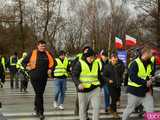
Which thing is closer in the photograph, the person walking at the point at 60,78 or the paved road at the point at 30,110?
the paved road at the point at 30,110

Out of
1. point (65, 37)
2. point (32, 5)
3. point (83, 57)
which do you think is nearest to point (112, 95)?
point (83, 57)

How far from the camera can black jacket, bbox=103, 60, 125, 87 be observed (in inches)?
512

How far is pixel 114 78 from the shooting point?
522 inches

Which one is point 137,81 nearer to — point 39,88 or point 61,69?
point 39,88

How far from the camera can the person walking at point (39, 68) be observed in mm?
12320

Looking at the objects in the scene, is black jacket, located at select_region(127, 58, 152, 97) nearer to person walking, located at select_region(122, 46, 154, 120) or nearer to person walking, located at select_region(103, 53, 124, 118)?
person walking, located at select_region(122, 46, 154, 120)

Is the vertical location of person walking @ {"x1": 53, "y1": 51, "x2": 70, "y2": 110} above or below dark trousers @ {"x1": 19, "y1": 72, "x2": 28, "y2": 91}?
above

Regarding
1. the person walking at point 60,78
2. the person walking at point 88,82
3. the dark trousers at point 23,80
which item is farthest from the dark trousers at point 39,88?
the dark trousers at point 23,80

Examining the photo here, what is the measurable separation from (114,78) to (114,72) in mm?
173

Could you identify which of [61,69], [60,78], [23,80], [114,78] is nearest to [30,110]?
[60,78]

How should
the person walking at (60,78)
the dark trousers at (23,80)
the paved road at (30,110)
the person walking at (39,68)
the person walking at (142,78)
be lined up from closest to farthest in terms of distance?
1. the person walking at (142,78)
2. the person walking at (39,68)
3. the paved road at (30,110)
4. the person walking at (60,78)
5. the dark trousers at (23,80)

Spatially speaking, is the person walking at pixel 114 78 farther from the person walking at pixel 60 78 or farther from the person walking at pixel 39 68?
the person walking at pixel 60 78

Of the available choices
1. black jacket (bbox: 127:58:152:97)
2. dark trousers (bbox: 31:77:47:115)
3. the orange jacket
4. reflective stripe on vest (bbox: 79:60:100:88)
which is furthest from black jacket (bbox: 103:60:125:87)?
black jacket (bbox: 127:58:152:97)

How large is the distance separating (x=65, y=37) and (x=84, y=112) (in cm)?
5530
